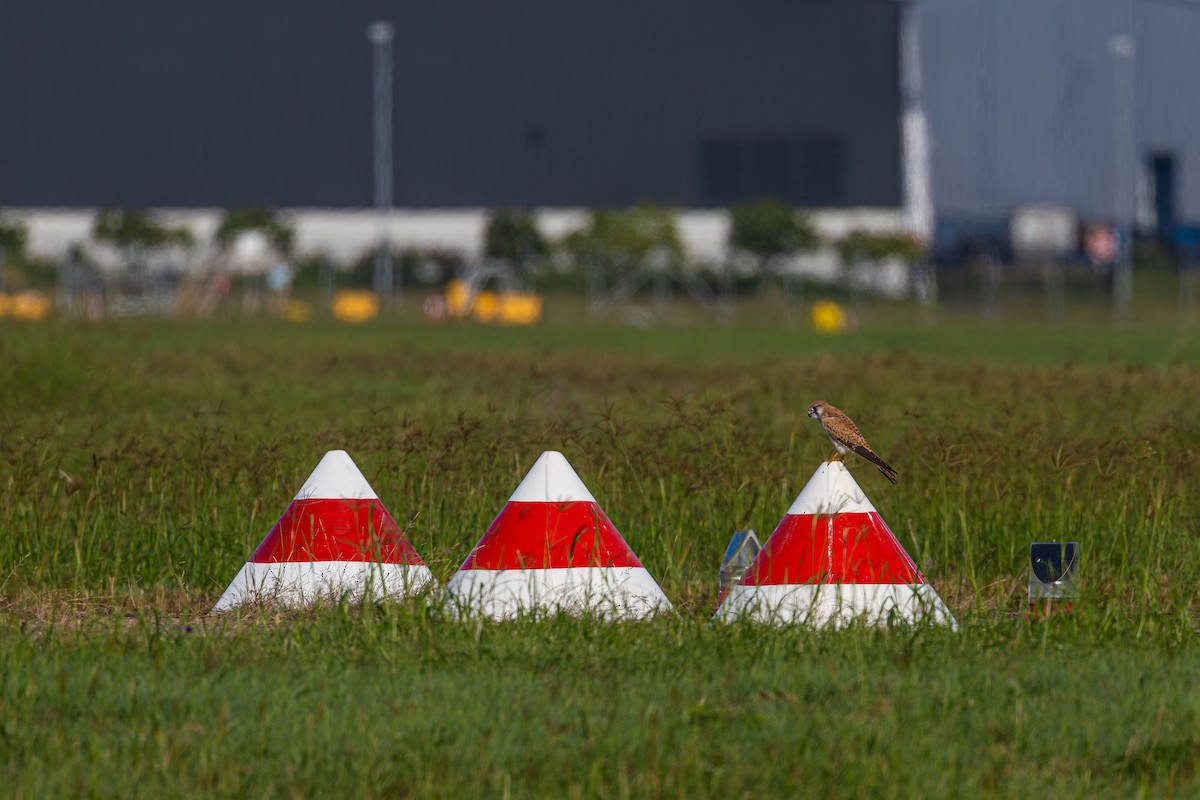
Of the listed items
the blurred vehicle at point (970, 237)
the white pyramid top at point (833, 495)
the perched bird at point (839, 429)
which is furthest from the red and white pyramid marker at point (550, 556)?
the blurred vehicle at point (970, 237)

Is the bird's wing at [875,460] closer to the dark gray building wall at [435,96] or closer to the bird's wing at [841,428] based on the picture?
the bird's wing at [841,428]

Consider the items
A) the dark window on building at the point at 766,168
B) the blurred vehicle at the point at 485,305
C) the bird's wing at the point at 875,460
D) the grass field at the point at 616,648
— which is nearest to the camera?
the grass field at the point at 616,648

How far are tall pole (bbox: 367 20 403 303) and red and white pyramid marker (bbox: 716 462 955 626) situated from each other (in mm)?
55175

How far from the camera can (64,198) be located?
2822 inches

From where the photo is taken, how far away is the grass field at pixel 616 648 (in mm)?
3932

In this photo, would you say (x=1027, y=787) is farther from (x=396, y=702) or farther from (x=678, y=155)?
(x=678, y=155)

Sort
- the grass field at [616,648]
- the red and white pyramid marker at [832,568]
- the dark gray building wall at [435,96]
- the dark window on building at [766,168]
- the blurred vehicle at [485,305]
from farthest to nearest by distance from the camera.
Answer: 1. the dark window on building at [766,168]
2. the dark gray building wall at [435,96]
3. the blurred vehicle at [485,305]
4. the red and white pyramid marker at [832,568]
5. the grass field at [616,648]

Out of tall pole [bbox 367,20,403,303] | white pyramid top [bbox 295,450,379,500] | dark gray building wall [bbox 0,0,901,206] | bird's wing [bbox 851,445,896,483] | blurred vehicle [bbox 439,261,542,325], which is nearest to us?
bird's wing [bbox 851,445,896,483]

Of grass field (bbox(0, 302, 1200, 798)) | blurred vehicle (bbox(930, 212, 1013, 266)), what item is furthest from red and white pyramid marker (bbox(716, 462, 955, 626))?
blurred vehicle (bbox(930, 212, 1013, 266))

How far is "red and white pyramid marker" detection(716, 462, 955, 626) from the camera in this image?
221 inches

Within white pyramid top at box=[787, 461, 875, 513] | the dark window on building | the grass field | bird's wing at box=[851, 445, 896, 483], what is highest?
the dark window on building

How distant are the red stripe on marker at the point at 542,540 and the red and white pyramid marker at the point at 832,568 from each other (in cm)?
47

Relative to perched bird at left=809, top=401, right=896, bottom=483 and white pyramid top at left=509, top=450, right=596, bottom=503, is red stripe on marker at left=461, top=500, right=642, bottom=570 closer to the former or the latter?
white pyramid top at left=509, top=450, right=596, bottom=503

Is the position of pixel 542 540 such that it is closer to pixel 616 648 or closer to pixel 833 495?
pixel 616 648
